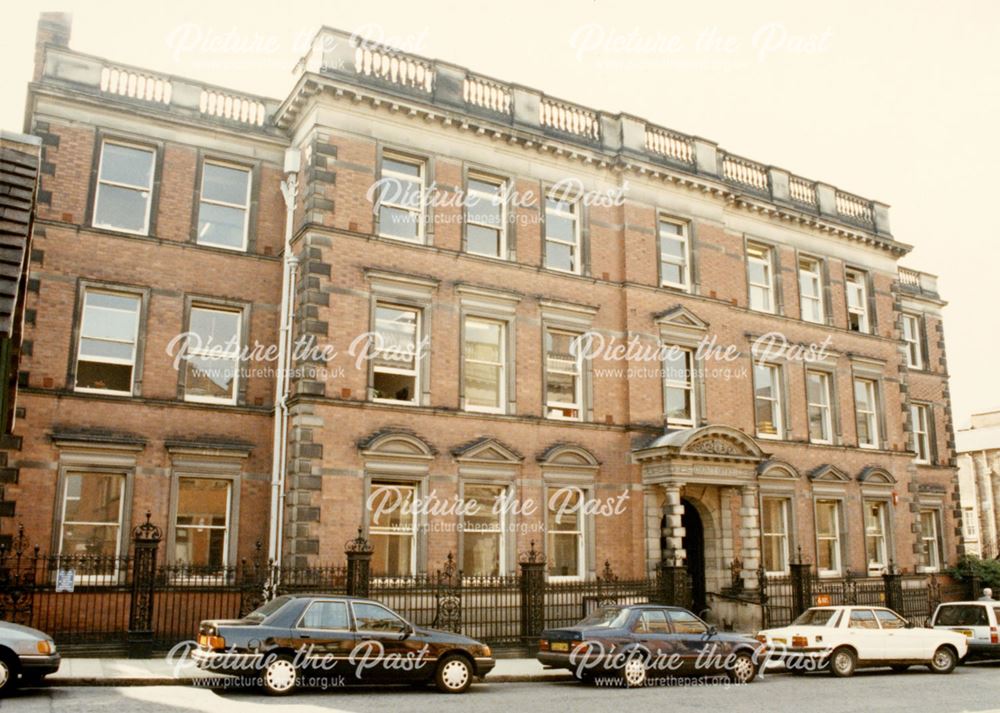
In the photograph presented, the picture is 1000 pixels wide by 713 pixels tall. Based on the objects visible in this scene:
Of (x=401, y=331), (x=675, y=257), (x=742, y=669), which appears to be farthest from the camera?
(x=675, y=257)

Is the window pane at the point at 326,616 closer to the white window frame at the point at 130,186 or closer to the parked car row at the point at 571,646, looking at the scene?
the parked car row at the point at 571,646

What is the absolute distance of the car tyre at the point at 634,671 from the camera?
15.0 m

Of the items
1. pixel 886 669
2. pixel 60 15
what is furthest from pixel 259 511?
pixel 886 669

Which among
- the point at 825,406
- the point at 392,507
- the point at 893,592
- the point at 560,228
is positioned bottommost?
the point at 893,592

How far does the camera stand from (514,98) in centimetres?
2378

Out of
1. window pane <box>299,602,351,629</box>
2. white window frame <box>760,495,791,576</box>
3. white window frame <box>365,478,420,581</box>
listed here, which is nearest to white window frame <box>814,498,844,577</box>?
white window frame <box>760,495,791,576</box>

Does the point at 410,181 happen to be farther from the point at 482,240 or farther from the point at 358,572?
the point at 358,572

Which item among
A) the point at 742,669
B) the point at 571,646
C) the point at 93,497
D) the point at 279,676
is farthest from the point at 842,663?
the point at 93,497

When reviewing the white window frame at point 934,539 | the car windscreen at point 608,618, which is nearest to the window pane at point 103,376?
the car windscreen at point 608,618

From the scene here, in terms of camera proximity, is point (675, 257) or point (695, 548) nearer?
point (695, 548)

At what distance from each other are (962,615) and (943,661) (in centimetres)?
201

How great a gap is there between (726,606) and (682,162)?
1285 cm

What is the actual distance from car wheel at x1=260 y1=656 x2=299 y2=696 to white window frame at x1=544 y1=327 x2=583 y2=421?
36.4 ft

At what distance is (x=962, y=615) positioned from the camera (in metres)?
19.9
